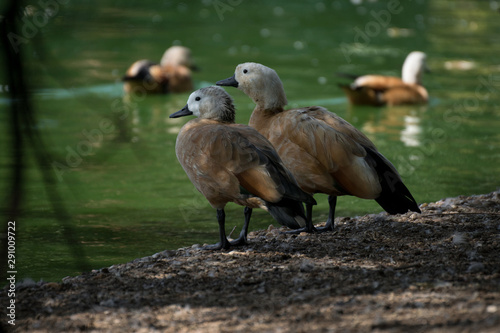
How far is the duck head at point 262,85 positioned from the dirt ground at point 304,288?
3.55 ft

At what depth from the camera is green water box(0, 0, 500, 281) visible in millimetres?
5137

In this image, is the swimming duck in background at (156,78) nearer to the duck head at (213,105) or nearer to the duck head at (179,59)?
the duck head at (179,59)

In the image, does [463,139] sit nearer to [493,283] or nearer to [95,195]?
[95,195]

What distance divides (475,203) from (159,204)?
2.83 meters

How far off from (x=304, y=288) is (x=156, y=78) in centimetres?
882

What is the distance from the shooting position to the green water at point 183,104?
5.14 metres

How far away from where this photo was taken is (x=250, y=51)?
1577 cm

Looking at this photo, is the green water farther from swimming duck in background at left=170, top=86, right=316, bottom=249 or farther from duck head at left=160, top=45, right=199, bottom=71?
swimming duck in background at left=170, top=86, right=316, bottom=249

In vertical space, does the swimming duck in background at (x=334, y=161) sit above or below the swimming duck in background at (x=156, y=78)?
below

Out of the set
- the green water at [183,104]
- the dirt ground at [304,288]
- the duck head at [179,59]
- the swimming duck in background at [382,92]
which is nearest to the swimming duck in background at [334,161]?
the dirt ground at [304,288]

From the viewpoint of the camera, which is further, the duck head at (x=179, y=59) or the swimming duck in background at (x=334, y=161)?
the duck head at (x=179, y=59)

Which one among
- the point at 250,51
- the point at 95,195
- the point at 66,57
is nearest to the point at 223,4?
the point at 250,51

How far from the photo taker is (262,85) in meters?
5.80

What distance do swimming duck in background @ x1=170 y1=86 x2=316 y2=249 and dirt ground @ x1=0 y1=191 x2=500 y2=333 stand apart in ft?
1.07
